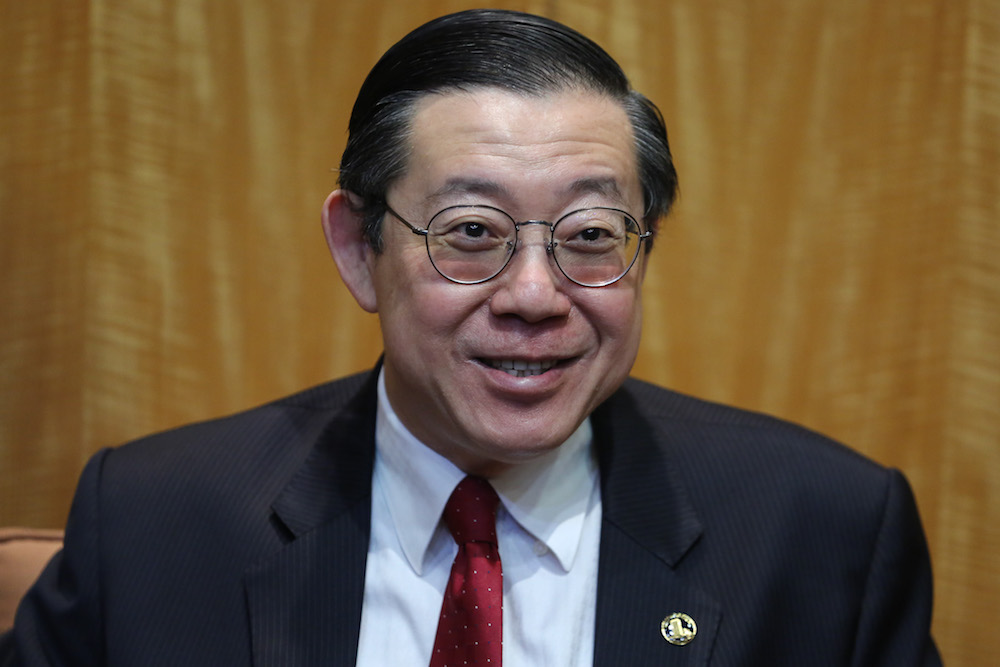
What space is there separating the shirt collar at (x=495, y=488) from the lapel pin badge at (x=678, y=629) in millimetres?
174

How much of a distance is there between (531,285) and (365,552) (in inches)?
20.4

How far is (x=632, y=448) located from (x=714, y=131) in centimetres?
79

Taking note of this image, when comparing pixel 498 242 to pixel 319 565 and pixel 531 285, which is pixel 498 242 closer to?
pixel 531 285

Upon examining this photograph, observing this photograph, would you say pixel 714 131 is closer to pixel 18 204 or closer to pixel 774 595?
pixel 774 595

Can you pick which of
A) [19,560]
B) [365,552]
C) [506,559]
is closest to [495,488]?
[506,559]

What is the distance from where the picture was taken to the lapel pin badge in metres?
1.59

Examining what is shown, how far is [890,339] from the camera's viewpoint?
7.32 feet

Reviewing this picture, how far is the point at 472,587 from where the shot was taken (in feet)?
5.22

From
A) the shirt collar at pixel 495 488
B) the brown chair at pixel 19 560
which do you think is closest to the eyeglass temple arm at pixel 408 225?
the shirt collar at pixel 495 488

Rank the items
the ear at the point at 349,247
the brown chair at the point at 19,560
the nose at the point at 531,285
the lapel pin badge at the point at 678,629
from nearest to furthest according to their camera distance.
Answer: the nose at the point at 531,285, the lapel pin badge at the point at 678,629, the ear at the point at 349,247, the brown chair at the point at 19,560

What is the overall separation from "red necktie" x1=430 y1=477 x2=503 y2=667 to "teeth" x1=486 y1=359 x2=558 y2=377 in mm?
227

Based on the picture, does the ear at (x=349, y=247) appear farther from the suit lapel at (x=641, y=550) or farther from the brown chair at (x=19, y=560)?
the brown chair at (x=19, y=560)

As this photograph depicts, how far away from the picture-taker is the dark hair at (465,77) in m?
1.56

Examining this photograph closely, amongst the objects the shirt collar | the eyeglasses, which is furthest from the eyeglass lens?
the shirt collar
